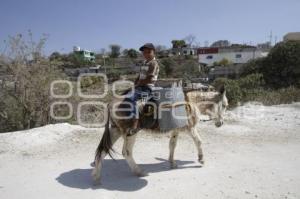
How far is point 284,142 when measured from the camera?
7457 millimetres

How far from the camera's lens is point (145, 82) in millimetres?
5062

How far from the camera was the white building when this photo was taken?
180ft

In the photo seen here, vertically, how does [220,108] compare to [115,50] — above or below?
below

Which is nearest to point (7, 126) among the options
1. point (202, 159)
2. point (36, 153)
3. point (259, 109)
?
point (36, 153)

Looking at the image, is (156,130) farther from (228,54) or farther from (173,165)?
(228,54)

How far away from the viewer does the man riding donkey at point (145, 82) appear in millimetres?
4922

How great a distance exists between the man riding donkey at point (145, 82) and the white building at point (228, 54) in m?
49.2

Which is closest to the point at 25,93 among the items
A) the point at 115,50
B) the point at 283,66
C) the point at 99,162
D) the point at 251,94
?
the point at 99,162

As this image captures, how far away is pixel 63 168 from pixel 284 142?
17.6 ft

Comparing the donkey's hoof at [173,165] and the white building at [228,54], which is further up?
the white building at [228,54]

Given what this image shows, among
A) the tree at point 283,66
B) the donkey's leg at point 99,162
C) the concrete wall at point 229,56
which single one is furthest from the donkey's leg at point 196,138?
the concrete wall at point 229,56

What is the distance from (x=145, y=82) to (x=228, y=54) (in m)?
56.4

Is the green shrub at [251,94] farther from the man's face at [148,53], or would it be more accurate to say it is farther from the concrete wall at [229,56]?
the concrete wall at [229,56]

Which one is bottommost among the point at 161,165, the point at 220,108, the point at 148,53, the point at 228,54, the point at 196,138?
the point at 161,165
